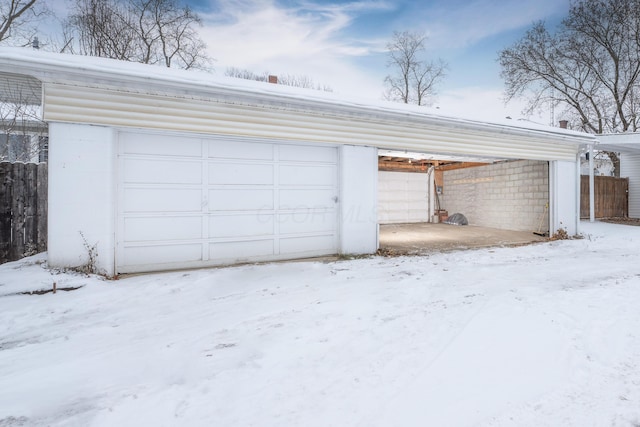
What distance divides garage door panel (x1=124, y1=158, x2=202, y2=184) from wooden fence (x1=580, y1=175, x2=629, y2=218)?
15.0m

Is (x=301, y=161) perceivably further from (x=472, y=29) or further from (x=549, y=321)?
(x=472, y=29)

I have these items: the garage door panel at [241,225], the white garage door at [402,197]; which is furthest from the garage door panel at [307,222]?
the white garage door at [402,197]

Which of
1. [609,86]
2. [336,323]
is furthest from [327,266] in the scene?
[609,86]

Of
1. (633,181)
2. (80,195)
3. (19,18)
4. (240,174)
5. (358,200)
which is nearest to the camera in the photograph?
(80,195)

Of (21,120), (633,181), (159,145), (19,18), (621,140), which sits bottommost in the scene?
(159,145)

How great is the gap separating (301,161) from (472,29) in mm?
17961

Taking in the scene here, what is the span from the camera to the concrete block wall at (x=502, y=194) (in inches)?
403

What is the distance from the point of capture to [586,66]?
18812 mm

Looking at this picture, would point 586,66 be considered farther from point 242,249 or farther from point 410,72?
point 242,249

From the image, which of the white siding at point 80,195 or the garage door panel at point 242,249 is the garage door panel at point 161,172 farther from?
the garage door panel at point 242,249

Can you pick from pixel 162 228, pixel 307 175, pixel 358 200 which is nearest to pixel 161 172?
pixel 162 228

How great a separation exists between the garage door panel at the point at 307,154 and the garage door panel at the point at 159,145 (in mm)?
1510

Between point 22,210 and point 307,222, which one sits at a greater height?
point 22,210

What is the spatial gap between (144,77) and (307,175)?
305cm
